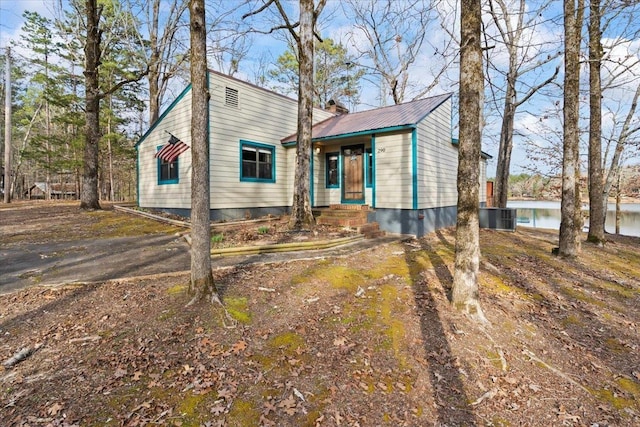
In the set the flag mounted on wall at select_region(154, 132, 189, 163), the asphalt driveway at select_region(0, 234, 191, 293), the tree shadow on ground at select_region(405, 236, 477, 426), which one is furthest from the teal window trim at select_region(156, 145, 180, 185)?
the tree shadow on ground at select_region(405, 236, 477, 426)

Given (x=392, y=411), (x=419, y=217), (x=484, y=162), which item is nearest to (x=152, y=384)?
(x=392, y=411)

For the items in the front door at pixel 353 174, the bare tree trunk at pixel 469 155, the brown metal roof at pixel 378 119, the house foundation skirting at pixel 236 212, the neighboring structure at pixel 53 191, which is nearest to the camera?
the bare tree trunk at pixel 469 155

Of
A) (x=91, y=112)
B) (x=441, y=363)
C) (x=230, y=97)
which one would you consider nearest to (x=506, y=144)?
(x=230, y=97)

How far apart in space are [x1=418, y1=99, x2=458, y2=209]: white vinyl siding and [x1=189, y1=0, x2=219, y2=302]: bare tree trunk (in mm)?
7130

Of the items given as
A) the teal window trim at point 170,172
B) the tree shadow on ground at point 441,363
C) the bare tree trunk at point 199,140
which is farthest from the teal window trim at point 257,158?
the tree shadow on ground at point 441,363

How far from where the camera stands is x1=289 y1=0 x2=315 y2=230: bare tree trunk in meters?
8.91

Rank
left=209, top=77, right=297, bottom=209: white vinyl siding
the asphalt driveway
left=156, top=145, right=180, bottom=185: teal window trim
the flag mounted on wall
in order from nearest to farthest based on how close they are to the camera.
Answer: the asphalt driveway → left=209, top=77, right=297, bottom=209: white vinyl siding → the flag mounted on wall → left=156, top=145, right=180, bottom=185: teal window trim

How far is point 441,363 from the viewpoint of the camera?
315 centimetres

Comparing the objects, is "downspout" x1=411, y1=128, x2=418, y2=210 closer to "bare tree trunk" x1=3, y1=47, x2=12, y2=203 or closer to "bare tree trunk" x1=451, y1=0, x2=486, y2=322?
"bare tree trunk" x1=451, y1=0, x2=486, y2=322

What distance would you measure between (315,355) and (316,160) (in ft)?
31.4

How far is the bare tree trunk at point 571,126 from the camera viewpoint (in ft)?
23.6

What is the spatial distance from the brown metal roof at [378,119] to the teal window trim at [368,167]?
2.94ft

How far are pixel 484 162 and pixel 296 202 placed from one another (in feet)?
36.2

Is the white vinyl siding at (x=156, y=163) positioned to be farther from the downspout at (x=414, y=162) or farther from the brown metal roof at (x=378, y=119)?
the downspout at (x=414, y=162)
